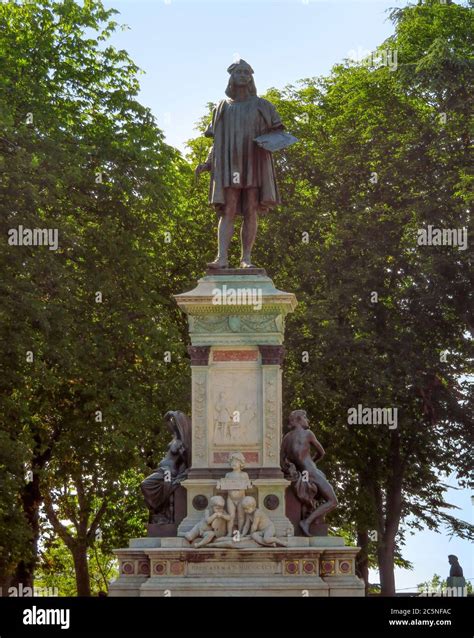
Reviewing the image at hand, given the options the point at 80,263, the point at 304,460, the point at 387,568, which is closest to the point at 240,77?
the point at 304,460

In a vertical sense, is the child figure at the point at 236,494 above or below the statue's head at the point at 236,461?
below

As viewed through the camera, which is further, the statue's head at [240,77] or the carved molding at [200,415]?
the statue's head at [240,77]

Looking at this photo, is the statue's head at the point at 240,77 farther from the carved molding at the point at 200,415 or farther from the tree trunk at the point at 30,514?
the tree trunk at the point at 30,514

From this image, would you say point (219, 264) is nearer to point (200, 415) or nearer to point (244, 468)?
point (200, 415)

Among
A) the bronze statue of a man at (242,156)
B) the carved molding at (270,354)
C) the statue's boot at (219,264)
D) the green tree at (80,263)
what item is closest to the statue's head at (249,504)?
the carved molding at (270,354)

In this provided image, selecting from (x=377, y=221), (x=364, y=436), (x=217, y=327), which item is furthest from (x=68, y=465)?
(x=217, y=327)

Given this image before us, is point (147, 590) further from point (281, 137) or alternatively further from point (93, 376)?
point (93, 376)

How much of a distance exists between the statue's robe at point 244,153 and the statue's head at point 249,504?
4.75 metres

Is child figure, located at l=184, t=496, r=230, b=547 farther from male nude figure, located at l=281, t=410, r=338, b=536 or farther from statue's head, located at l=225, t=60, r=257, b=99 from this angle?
statue's head, located at l=225, t=60, r=257, b=99

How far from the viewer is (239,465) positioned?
67.7 ft

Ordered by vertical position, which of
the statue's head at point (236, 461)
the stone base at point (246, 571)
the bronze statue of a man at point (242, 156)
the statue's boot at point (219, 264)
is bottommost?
the stone base at point (246, 571)

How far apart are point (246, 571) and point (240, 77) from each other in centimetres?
739

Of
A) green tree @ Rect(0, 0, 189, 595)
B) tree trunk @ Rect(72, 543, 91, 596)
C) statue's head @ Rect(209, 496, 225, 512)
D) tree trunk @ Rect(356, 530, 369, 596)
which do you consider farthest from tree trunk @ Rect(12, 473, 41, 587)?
statue's head @ Rect(209, 496, 225, 512)

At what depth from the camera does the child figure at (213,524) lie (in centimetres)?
2027
